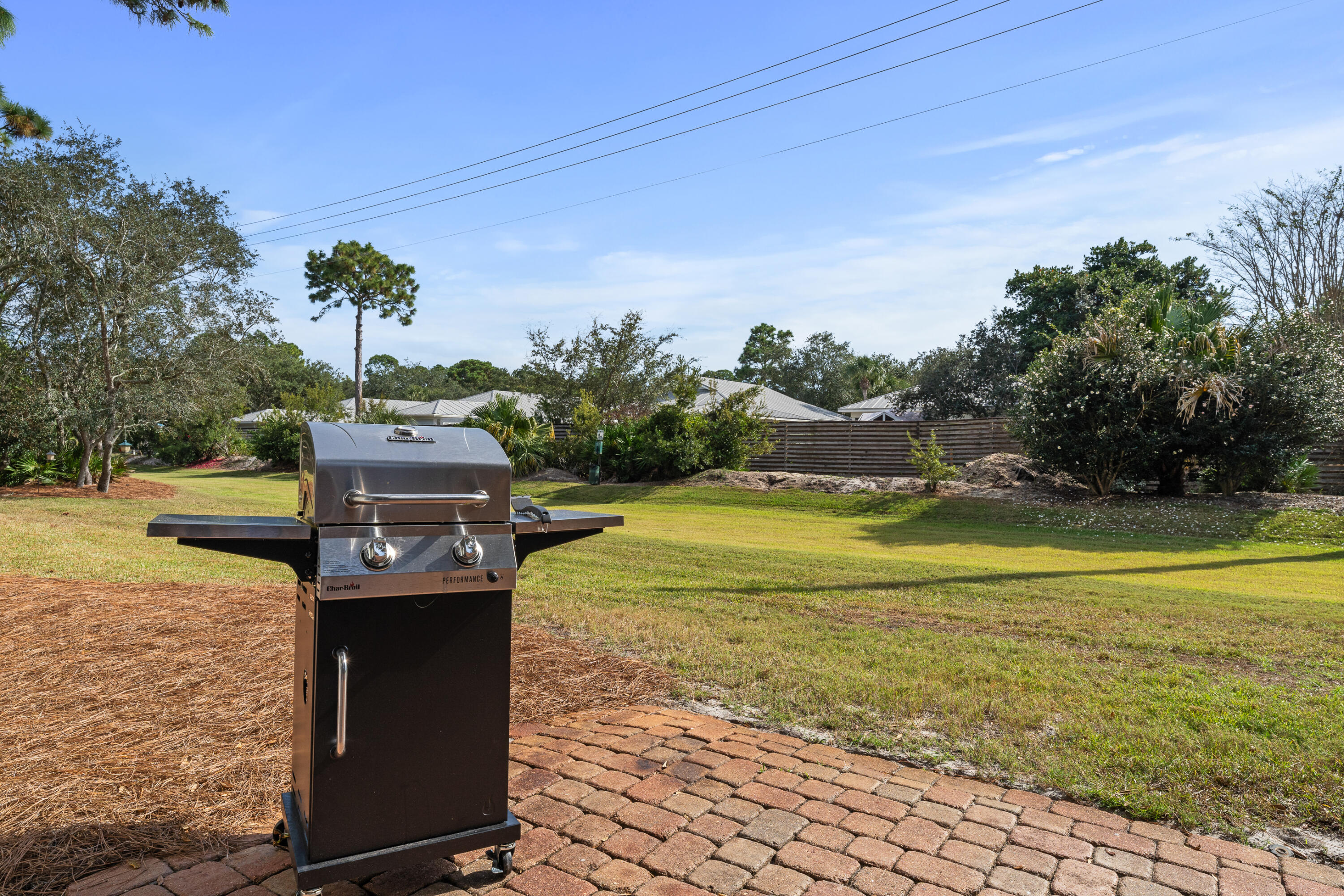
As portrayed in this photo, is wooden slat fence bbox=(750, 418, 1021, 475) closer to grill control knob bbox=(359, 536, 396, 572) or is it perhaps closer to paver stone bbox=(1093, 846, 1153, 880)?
paver stone bbox=(1093, 846, 1153, 880)

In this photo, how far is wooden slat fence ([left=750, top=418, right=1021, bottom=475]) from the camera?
73.5 ft

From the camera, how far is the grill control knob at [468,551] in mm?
2402

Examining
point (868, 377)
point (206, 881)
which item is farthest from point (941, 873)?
point (868, 377)

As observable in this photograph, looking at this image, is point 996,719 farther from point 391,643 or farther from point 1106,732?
point 391,643

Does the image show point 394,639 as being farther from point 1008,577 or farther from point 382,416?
point 382,416

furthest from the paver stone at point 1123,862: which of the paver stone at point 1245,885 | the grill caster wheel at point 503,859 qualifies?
the grill caster wheel at point 503,859

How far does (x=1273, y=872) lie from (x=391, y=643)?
299cm

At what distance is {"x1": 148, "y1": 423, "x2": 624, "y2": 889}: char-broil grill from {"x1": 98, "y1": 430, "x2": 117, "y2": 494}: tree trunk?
62.7 feet

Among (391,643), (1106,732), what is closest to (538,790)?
(391,643)

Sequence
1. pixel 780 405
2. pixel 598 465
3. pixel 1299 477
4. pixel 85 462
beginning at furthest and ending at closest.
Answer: pixel 780 405 < pixel 598 465 < pixel 85 462 < pixel 1299 477

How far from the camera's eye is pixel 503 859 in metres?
2.63

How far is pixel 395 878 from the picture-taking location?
2643mm

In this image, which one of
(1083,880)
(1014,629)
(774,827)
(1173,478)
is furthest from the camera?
(1173,478)

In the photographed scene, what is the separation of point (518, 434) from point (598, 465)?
13.5 ft
